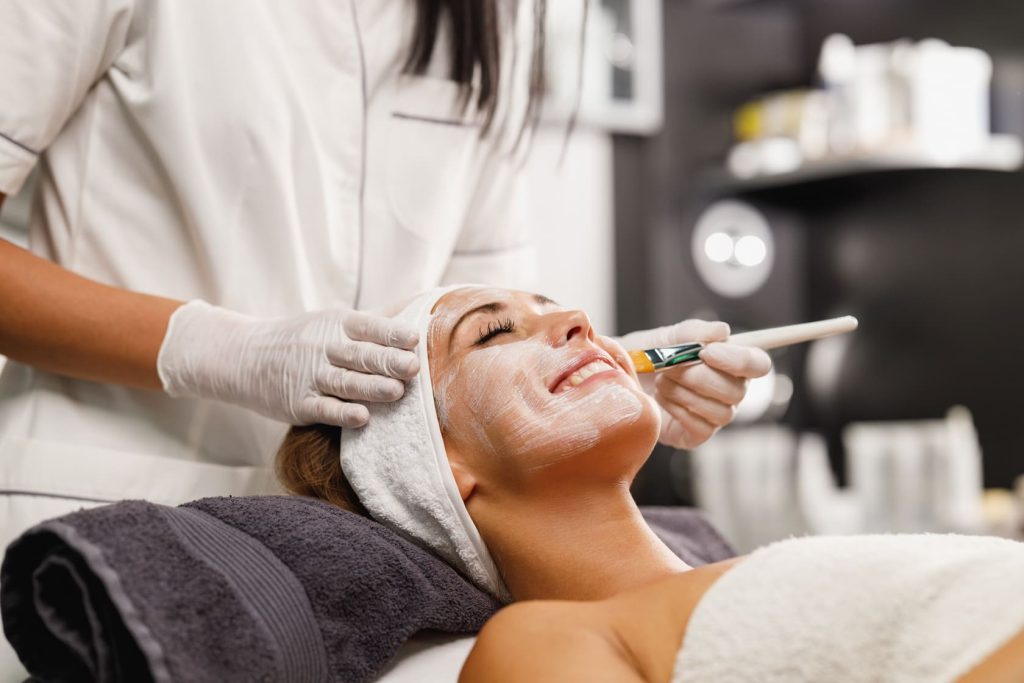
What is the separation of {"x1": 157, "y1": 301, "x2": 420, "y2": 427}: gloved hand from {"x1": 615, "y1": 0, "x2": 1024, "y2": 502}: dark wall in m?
2.45

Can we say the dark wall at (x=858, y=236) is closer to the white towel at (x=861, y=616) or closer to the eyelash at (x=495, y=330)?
the eyelash at (x=495, y=330)

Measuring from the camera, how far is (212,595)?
956mm

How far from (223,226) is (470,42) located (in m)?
0.47

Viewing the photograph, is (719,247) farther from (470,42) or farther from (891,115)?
(470,42)

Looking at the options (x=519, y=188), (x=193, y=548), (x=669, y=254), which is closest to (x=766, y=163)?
(x=669, y=254)

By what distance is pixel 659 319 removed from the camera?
12.0ft

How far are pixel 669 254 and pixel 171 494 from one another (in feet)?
8.58

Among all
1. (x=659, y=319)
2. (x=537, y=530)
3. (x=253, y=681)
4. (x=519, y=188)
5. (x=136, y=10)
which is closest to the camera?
(x=253, y=681)

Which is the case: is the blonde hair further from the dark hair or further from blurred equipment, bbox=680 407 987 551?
blurred equipment, bbox=680 407 987 551

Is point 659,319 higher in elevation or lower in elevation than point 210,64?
lower

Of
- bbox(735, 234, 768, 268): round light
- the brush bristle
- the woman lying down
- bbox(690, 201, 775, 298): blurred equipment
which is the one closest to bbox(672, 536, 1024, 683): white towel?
the woman lying down

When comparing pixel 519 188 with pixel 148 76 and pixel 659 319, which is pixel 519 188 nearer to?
pixel 148 76

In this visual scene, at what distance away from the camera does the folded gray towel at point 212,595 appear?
93 centimetres

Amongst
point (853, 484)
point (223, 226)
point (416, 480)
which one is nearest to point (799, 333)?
point (416, 480)
